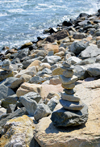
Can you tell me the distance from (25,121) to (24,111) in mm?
818

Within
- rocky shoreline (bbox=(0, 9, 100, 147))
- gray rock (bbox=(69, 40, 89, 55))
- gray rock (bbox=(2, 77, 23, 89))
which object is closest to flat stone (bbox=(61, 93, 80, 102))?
rocky shoreline (bbox=(0, 9, 100, 147))

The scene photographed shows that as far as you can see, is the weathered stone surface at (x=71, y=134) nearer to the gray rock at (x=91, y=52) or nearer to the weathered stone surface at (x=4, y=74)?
the weathered stone surface at (x=4, y=74)

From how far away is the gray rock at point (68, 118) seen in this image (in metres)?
2.93

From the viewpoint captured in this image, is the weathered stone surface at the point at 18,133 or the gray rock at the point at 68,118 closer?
the gray rock at the point at 68,118

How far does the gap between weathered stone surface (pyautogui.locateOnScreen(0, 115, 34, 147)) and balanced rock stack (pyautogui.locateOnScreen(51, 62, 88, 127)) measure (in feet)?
1.92

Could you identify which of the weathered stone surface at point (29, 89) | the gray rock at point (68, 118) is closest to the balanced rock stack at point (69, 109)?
the gray rock at point (68, 118)

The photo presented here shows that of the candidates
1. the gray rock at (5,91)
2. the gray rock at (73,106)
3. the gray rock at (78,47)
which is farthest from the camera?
the gray rock at (78,47)

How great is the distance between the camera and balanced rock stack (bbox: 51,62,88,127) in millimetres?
2955

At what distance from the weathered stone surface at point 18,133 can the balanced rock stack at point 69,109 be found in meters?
0.59

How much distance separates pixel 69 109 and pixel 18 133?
99cm

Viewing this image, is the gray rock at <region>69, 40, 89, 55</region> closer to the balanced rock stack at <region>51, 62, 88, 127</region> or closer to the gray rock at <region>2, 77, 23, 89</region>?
the gray rock at <region>2, 77, 23, 89</region>

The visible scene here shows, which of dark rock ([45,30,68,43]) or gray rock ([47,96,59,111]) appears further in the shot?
dark rock ([45,30,68,43])

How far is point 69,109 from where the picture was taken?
3.14 metres

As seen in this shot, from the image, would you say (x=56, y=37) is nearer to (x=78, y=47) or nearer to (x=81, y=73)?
(x=78, y=47)
